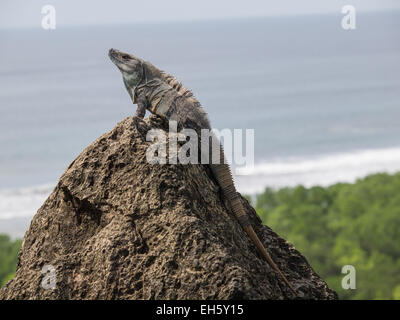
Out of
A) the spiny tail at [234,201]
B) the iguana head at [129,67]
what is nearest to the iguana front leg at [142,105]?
the iguana head at [129,67]

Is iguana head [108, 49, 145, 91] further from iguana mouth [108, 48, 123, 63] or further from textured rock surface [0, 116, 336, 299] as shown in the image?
textured rock surface [0, 116, 336, 299]

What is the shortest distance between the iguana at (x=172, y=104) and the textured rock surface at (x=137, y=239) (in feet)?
0.26

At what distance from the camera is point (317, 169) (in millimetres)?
35312

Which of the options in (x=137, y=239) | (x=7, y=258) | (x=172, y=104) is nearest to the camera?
(x=137, y=239)

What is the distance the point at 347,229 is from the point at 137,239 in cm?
1432

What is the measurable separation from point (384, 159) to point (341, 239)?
2328 centimetres

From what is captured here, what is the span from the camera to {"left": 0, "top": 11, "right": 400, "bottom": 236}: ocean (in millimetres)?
34281

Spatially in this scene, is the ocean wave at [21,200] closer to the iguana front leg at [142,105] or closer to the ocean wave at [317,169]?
the ocean wave at [317,169]

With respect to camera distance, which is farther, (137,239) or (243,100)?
(243,100)

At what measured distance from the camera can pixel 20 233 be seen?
25344 millimetres

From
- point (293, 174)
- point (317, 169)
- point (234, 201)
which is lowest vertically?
point (234, 201)

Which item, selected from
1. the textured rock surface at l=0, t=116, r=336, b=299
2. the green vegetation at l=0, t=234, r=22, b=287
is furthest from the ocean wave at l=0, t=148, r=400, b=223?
the textured rock surface at l=0, t=116, r=336, b=299

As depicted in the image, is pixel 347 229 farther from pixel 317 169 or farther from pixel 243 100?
pixel 243 100

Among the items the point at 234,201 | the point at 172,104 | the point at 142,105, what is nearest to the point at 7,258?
the point at 142,105
